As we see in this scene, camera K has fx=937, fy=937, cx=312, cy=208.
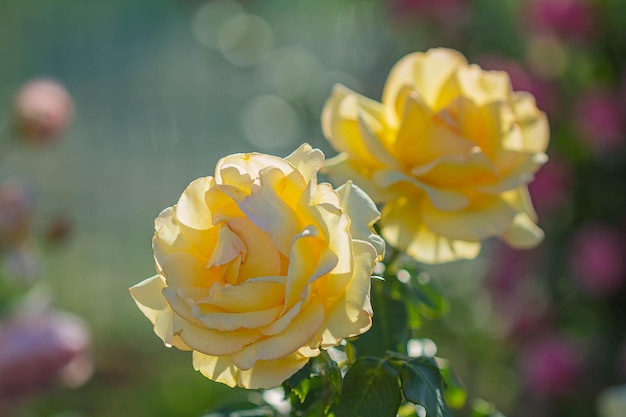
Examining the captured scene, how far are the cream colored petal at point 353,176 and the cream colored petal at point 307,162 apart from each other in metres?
0.15

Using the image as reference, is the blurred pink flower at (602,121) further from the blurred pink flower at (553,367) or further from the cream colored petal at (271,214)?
the cream colored petal at (271,214)

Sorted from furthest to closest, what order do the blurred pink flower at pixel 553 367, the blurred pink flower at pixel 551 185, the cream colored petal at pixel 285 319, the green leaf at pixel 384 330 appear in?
1. the blurred pink flower at pixel 551 185
2. the blurred pink flower at pixel 553 367
3. the green leaf at pixel 384 330
4. the cream colored petal at pixel 285 319

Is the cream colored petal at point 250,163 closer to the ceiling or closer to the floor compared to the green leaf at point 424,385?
closer to the ceiling

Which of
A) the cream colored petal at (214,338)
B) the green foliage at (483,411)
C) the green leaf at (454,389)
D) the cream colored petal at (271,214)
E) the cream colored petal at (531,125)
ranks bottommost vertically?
the green foliage at (483,411)

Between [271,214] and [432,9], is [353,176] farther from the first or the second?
[432,9]

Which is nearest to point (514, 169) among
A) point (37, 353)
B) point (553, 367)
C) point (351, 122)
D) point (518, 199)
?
point (518, 199)

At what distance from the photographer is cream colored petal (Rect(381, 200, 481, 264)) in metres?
0.74

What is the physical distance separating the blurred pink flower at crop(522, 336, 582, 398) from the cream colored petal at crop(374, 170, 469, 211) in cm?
143

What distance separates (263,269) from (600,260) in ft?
5.53

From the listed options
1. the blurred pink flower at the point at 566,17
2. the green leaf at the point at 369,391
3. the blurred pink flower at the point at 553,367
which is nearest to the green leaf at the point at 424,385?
the green leaf at the point at 369,391

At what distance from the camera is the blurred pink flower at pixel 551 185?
2180 mm

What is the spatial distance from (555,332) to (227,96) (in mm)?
2194

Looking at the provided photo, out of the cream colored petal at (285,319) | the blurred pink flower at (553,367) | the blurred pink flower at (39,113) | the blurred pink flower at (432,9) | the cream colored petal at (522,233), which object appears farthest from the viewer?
the blurred pink flower at (432,9)

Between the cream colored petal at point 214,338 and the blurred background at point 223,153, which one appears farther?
the blurred background at point 223,153
